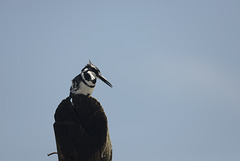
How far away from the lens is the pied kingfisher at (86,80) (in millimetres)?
8050

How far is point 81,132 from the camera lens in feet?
16.3

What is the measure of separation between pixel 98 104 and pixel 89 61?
3682 mm

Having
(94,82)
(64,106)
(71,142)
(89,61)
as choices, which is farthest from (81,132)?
(89,61)

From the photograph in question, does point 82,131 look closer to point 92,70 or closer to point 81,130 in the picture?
point 81,130

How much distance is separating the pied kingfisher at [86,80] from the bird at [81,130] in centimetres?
A: 277

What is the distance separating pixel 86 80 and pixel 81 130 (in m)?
3.14

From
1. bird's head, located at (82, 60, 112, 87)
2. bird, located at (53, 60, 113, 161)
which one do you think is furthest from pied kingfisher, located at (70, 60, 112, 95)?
bird, located at (53, 60, 113, 161)

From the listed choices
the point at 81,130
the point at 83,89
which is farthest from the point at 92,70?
the point at 81,130

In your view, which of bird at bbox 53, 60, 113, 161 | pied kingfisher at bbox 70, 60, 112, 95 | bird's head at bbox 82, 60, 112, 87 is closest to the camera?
bird at bbox 53, 60, 113, 161

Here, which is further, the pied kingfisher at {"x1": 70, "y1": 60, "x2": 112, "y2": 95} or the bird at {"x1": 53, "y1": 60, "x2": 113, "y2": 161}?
the pied kingfisher at {"x1": 70, "y1": 60, "x2": 112, "y2": 95}

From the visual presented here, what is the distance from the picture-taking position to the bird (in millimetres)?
4863

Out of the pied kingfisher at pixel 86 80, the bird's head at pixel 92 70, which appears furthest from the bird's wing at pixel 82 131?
the bird's head at pixel 92 70

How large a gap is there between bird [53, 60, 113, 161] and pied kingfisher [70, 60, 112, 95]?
2774 mm

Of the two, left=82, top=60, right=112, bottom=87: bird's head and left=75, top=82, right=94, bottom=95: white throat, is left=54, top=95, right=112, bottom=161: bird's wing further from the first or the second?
left=82, top=60, right=112, bottom=87: bird's head
